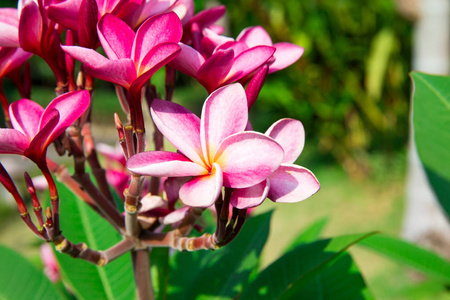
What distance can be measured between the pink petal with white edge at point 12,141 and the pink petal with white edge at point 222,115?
163 mm

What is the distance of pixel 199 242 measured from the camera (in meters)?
0.47

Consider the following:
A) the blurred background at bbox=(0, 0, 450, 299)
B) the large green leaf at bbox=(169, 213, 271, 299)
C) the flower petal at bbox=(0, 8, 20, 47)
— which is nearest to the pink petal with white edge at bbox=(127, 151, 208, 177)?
the flower petal at bbox=(0, 8, 20, 47)

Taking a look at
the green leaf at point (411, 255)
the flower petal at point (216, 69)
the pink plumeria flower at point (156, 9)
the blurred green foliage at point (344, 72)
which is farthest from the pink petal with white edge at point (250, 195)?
the blurred green foliage at point (344, 72)

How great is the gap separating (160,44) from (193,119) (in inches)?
2.9

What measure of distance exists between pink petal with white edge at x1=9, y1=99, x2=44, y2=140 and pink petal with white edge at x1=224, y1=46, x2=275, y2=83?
20 cm

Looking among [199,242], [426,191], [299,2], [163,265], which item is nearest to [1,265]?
→ [163,265]

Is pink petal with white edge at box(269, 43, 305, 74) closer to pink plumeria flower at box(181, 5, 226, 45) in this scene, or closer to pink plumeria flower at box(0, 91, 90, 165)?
pink plumeria flower at box(181, 5, 226, 45)

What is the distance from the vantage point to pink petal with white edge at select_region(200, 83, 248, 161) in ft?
1.34

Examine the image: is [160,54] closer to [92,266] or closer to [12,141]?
[12,141]

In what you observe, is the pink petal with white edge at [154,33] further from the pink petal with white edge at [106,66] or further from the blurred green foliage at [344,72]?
the blurred green foliage at [344,72]

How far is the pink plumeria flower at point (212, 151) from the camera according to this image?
1.23 ft

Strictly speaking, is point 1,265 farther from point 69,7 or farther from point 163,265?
point 69,7

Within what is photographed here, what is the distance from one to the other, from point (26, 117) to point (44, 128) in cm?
7

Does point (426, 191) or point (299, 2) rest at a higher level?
point (299, 2)
